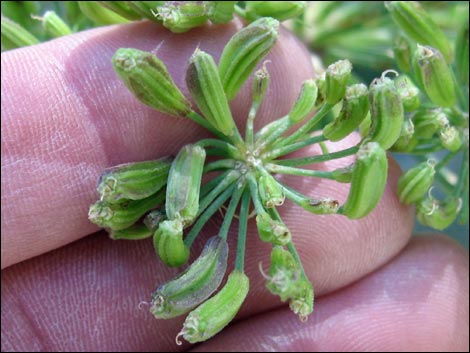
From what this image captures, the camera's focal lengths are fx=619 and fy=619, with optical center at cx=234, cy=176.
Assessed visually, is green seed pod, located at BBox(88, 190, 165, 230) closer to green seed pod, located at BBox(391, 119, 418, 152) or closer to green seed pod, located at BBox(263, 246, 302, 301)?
green seed pod, located at BBox(263, 246, 302, 301)

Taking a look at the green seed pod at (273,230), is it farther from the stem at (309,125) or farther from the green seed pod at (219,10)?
the green seed pod at (219,10)

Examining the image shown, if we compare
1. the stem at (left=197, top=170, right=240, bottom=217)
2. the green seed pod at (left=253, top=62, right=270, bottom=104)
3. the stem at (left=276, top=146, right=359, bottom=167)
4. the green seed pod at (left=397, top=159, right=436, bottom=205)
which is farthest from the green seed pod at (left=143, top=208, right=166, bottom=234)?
the green seed pod at (left=397, top=159, right=436, bottom=205)

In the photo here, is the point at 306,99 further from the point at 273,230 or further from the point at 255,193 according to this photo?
the point at 273,230

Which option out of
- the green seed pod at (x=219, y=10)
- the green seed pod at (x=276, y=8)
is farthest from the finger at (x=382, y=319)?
the green seed pod at (x=219, y=10)

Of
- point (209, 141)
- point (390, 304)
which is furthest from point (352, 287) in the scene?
point (209, 141)

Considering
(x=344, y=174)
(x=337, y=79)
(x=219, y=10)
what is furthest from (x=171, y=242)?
(x=219, y=10)

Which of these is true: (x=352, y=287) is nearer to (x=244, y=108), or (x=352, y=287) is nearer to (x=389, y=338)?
(x=389, y=338)
